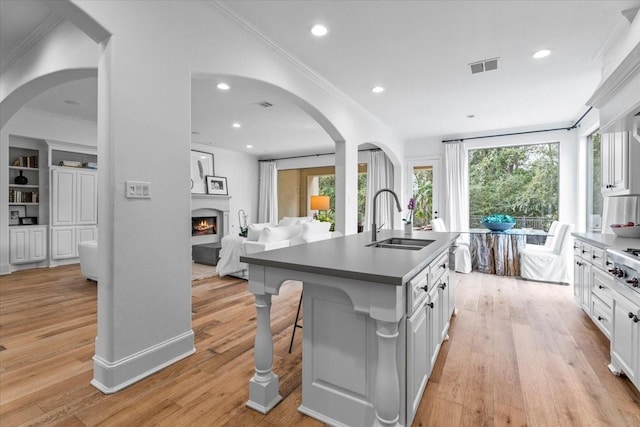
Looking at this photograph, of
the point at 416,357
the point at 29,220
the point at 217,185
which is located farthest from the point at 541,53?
the point at 29,220

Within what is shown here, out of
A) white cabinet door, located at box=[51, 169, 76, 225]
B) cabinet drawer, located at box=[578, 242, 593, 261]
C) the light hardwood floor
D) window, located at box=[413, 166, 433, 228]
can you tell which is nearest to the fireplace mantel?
white cabinet door, located at box=[51, 169, 76, 225]

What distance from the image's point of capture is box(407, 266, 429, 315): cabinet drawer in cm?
140

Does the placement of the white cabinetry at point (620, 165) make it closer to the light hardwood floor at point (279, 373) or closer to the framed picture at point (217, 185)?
the light hardwood floor at point (279, 373)

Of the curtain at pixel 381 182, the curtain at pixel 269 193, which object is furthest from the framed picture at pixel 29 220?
the curtain at pixel 381 182

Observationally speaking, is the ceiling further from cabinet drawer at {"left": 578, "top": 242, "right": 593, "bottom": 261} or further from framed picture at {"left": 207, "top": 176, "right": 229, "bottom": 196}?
framed picture at {"left": 207, "top": 176, "right": 229, "bottom": 196}

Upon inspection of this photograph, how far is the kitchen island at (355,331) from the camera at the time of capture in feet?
4.22

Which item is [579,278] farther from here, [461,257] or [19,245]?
[19,245]

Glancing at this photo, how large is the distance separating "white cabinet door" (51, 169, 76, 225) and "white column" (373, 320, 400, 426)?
677 centimetres

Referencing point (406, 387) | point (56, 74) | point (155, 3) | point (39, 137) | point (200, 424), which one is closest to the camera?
point (406, 387)

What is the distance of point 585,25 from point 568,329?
2.69 m

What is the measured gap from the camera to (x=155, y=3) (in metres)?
2.05

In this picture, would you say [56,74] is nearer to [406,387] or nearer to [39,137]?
[406,387]

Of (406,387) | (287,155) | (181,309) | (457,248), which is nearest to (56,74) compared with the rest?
(181,309)

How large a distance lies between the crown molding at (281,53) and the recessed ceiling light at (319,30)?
1.34 ft
